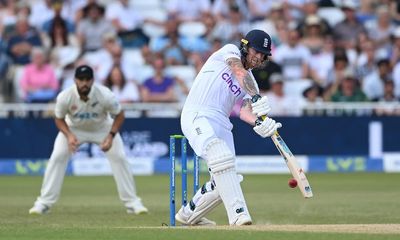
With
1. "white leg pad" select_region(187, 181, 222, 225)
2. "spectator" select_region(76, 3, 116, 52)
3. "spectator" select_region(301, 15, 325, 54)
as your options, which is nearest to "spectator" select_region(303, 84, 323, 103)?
"spectator" select_region(301, 15, 325, 54)

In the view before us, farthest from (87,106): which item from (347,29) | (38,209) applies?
(347,29)

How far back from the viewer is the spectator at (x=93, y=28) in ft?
55.9

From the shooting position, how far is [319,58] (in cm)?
1695

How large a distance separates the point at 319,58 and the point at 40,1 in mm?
4489

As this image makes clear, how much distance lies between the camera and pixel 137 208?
10602 millimetres

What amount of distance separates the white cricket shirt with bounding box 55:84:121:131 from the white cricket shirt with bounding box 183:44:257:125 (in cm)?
263

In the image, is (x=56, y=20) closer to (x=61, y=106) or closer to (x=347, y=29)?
(x=347, y=29)

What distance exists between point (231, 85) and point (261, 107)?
44 cm

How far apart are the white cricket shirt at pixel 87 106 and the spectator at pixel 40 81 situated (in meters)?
5.20

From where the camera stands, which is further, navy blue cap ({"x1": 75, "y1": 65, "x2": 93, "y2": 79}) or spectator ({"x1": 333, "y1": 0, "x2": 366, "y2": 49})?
spectator ({"x1": 333, "y1": 0, "x2": 366, "y2": 49})

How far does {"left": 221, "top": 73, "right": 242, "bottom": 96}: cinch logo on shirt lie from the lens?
811 cm

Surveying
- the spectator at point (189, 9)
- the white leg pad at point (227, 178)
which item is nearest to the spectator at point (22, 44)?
the spectator at point (189, 9)

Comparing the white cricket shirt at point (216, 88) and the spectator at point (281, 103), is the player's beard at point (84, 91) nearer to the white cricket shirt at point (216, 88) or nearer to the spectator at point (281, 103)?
the white cricket shirt at point (216, 88)

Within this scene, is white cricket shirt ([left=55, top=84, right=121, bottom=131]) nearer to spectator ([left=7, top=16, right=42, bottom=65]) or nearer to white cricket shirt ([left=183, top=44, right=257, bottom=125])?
white cricket shirt ([left=183, top=44, right=257, bottom=125])
